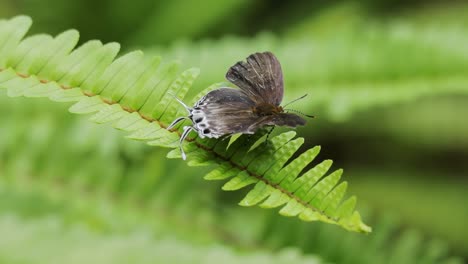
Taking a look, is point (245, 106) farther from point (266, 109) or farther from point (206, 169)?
point (206, 169)

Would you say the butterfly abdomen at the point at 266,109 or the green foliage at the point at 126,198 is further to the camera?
the green foliage at the point at 126,198

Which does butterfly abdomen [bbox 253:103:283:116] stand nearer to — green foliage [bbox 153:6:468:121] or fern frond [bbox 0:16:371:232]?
fern frond [bbox 0:16:371:232]

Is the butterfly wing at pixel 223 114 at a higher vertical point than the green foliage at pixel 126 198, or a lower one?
higher

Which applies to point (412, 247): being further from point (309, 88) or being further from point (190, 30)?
point (190, 30)

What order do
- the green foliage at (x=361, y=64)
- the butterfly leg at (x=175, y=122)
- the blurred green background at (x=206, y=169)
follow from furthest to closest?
the green foliage at (x=361, y=64) < the blurred green background at (x=206, y=169) < the butterfly leg at (x=175, y=122)

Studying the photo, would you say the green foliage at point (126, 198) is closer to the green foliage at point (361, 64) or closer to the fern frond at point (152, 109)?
the green foliage at point (361, 64)

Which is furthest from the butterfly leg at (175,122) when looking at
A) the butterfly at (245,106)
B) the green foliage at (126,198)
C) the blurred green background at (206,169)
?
the green foliage at (126,198)

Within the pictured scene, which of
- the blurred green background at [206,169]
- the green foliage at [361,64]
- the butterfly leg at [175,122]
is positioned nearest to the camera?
the butterfly leg at [175,122]
